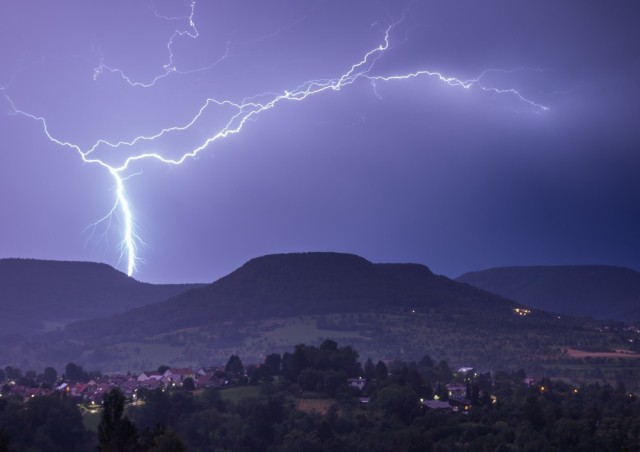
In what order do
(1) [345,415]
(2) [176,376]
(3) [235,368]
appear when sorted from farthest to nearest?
(2) [176,376] < (3) [235,368] < (1) [345,415]

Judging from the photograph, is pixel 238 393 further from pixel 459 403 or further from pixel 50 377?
pixel 50 377

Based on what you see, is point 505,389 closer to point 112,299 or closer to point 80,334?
point 80,334

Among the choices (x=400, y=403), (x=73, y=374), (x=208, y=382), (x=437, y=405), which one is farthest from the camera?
(x=73, y=374)

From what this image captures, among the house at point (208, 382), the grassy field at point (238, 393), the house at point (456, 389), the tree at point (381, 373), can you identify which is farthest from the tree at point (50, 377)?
the house at point (456, 389)

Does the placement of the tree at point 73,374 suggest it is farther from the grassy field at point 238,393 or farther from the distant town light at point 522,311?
the distant town light at point 522,311

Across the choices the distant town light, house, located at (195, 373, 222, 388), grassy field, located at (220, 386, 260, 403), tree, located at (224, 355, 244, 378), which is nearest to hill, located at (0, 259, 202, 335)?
the distant town light

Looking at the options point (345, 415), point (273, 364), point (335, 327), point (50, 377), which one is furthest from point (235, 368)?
point (335, 327)
